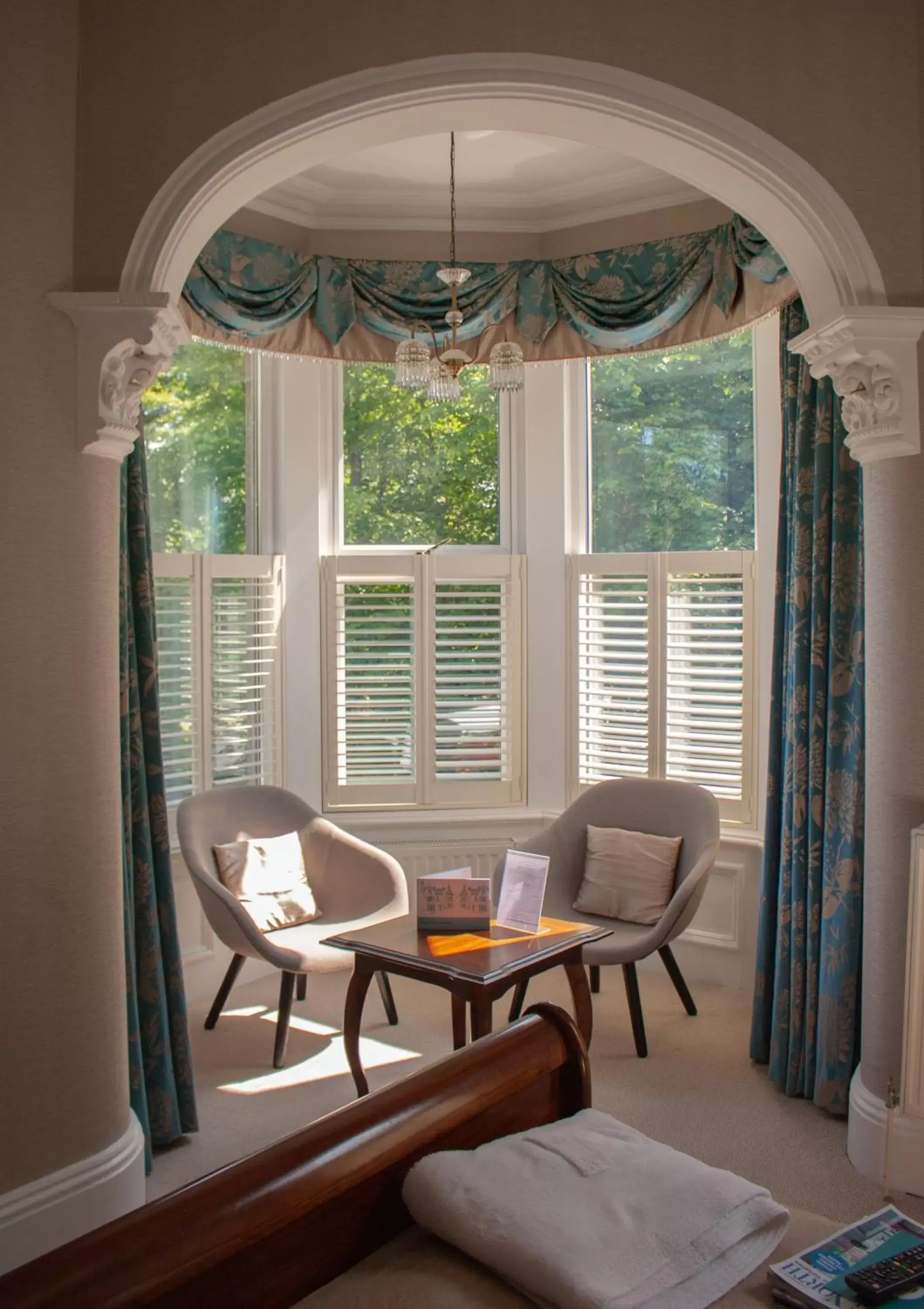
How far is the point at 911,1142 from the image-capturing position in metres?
3.08

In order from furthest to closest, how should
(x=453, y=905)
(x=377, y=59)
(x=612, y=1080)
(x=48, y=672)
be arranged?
(x=612, y=1080) < (x=453, y=905) < (x=377, y=59) < (x=48, y=672)

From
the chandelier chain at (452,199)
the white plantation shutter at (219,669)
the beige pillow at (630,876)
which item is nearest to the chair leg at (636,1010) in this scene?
the beige pillow at (630,876)

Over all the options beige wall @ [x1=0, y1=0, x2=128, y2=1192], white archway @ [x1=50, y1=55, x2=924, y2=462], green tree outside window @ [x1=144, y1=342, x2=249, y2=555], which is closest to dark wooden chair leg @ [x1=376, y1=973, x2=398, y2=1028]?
beige wall @ [x1=0, y1=0, x2=128, y2=1192]

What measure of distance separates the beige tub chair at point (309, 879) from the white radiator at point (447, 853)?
0.59m

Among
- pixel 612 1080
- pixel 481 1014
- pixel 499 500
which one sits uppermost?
pixel 499 500

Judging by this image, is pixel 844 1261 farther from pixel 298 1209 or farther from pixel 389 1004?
pixel 389 1004

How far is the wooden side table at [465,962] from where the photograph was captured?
10.7 feet

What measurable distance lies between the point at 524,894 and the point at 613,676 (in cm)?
157

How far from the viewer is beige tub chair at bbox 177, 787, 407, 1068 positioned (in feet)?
12.7

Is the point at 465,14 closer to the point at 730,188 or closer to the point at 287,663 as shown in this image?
the point at 730,188

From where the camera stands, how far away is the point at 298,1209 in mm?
1646

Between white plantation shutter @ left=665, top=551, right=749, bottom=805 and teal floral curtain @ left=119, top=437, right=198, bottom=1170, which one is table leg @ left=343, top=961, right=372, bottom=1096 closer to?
teal floral curtain @ left=119, top=437, right=198, bottom=1170

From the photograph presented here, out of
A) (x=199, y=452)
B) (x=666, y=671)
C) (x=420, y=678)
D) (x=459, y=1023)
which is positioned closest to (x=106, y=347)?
(x=199, y=452)

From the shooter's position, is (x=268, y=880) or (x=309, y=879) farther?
(x=309, y=879)
